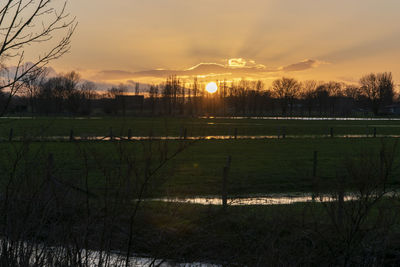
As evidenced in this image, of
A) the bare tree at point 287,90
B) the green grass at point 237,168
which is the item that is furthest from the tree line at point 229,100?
the green grass at point 237,168

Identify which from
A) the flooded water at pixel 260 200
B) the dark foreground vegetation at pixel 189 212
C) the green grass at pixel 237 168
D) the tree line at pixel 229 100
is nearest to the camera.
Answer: the dark foreground vegetation at pixel 189 212

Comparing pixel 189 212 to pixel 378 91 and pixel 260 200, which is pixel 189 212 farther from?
pixel 378 91

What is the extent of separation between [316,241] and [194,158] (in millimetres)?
16301

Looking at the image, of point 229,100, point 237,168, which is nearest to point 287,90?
point 229,100

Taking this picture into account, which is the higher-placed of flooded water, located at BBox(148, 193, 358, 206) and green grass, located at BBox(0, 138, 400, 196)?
green grass, located at BBox(0, 138, 400, 196)

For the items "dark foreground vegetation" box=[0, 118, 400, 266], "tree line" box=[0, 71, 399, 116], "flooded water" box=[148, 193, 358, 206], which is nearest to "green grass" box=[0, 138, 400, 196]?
"dark foreground vegetation" box=[0, 118, 400, 266]

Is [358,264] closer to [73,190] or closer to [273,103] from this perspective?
[73,190]

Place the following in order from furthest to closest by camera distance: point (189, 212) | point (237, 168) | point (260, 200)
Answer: point (237, 168) < point (260, 200) < point (189, 212)

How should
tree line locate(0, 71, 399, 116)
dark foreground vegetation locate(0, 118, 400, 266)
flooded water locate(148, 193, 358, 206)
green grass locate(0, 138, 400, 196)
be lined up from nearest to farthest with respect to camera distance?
dark foreground vegetation locate(0, 118, 400, 266) < flooded water locate(148, 193, 358, 206) < green grass locate(0, 138, 400, 196) < tree line locate(0, 71, 399, 116)

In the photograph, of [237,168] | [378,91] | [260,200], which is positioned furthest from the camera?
[378,91]

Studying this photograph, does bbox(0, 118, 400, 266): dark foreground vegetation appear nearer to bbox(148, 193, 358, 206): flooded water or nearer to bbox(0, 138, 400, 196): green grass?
bbox(0, 138, 400, 196): green grass

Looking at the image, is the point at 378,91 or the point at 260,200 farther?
the point at 378,91

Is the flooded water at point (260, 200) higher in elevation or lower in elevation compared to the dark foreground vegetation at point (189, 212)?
lower

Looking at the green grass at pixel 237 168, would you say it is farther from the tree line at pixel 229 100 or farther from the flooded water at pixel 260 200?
the tree line at pixel 229 100
